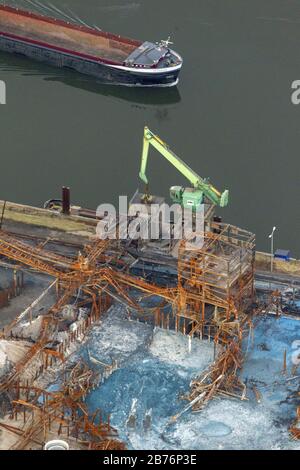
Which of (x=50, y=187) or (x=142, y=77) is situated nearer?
(x=50, y=187)

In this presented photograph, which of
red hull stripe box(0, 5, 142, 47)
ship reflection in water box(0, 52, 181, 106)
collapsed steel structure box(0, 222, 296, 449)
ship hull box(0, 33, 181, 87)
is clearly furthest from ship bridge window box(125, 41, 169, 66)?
collapsed steel structure box(0, 222, 296, 449)

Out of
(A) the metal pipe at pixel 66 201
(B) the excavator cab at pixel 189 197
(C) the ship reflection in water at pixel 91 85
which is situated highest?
(C) the ship reflection in water at pixel 91 85

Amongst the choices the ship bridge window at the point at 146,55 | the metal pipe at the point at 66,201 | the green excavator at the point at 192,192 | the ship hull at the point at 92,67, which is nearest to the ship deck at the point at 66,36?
Answer: the ship hull at the point at 92,67

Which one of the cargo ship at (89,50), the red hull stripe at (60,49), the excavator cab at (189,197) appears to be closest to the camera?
the excavator cab at (189,197)

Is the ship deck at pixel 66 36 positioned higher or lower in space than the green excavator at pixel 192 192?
higher

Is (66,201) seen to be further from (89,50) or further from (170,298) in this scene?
(89,50)

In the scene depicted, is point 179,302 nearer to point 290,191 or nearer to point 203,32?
point 290,191

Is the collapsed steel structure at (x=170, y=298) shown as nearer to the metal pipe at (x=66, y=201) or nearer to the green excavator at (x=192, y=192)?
the green excavator at (x=192, y=192)

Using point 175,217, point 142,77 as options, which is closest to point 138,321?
point 175,217
